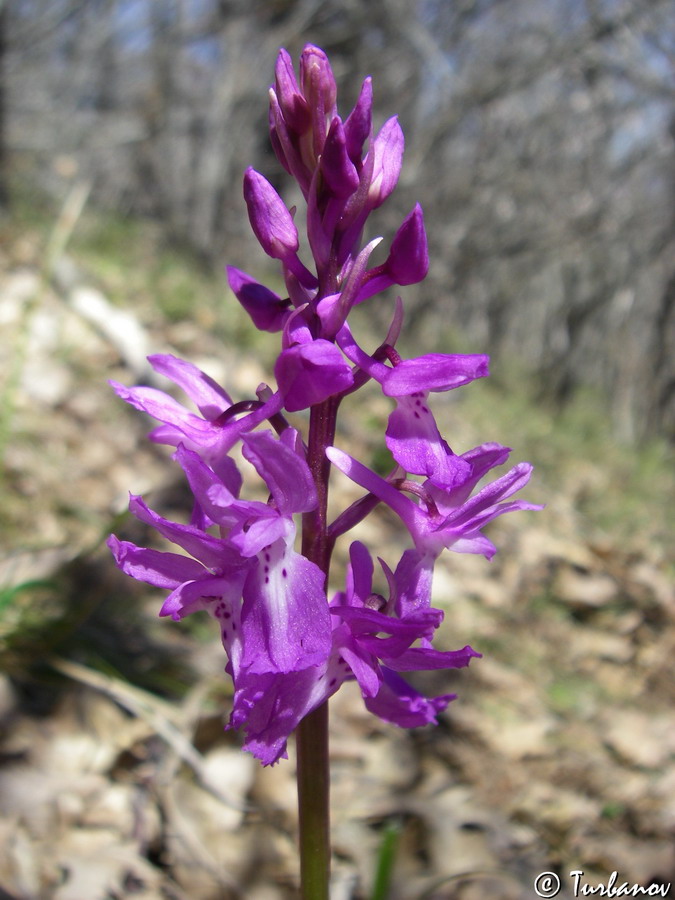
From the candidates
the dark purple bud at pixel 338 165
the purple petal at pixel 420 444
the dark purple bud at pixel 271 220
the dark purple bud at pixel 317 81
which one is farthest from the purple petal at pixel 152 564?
the dark purple bud at pixel 317 81

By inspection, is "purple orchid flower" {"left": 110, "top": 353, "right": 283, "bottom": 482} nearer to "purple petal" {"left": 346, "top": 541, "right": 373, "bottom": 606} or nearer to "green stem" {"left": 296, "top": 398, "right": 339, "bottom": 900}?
"green stem" {"left": 296, "top": 398, "right": 339, "bottom": 900}

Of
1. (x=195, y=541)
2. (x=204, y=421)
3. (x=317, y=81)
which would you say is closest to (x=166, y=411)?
(x=204, y=421)

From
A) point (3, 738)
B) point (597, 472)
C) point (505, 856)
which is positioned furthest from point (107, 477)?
point (597, 472)

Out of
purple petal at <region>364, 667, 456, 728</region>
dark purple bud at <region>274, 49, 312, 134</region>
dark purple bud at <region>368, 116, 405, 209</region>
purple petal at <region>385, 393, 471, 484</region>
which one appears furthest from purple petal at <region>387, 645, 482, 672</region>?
dark purple bud at <region>274, 49, 312, 134</region>

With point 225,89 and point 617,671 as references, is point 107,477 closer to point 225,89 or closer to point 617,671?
point 617,671

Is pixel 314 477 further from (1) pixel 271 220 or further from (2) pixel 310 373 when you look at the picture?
(1) pixel 271 220

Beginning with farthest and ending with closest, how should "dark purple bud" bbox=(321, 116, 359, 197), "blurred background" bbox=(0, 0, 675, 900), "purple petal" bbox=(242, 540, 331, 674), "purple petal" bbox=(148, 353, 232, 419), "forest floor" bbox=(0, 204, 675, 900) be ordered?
1. "blurred background" bbox=(0, 0, 675, 900)
2. "forest floor" bbox=(0, 204, 675, 900)
3. "purple petal" bbox=(148, 353, 232, 419)
4. "dark purple bud" bbox=(321, 116, 359, 197)
5. "purple petal" bbox=(242, 540, 331, 674)
